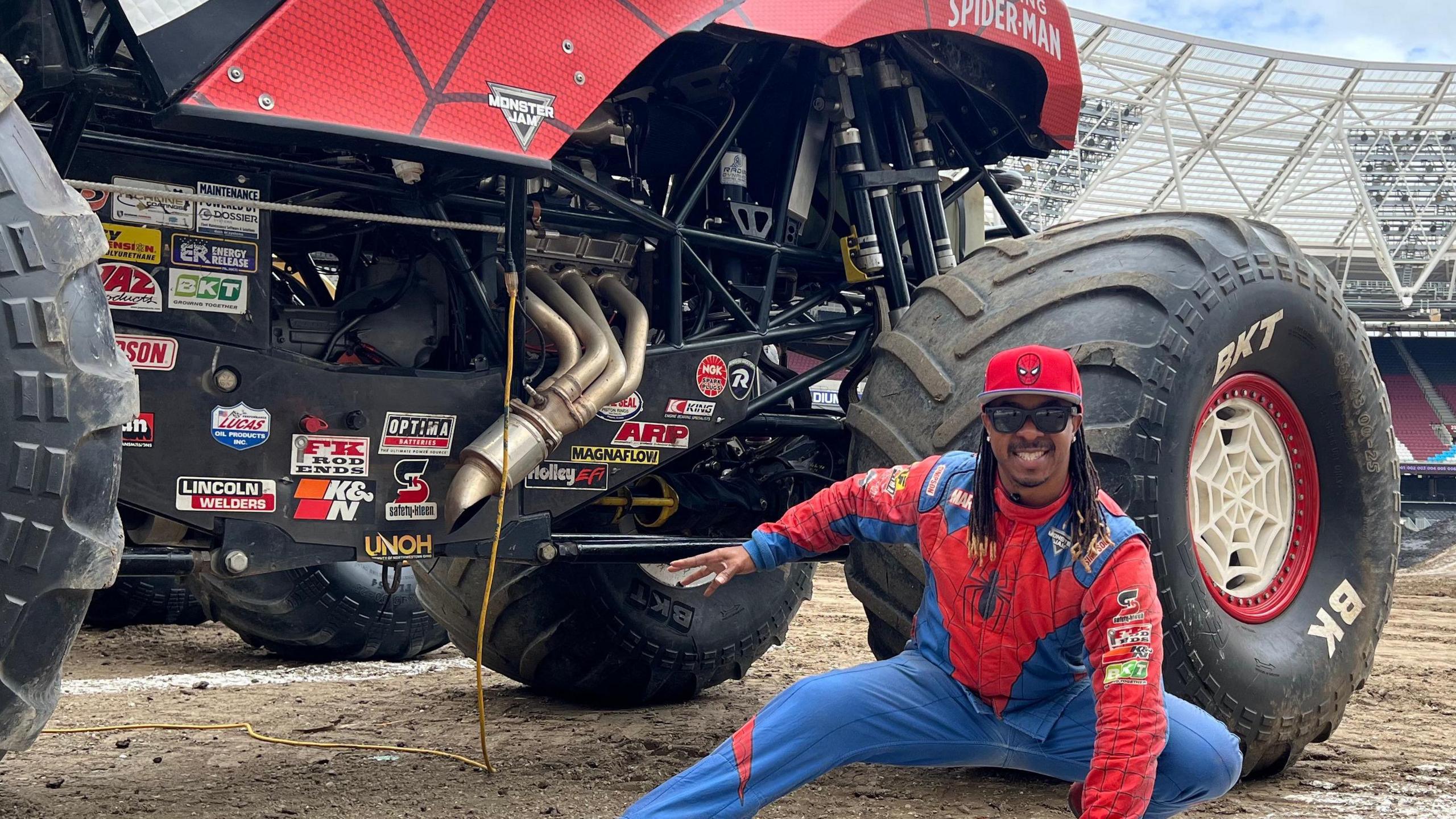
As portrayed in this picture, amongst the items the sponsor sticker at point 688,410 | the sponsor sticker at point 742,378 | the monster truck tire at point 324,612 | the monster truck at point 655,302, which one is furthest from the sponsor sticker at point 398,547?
the monster truck tire at point 324,612

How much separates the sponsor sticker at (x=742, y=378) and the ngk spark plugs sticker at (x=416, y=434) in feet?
3.12

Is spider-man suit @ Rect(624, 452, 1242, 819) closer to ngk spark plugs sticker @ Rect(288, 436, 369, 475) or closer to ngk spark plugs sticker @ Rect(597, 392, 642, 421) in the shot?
ngk spark plugs sticker @ Rect(597, 392, 642, 421)

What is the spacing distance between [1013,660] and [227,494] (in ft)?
5.98

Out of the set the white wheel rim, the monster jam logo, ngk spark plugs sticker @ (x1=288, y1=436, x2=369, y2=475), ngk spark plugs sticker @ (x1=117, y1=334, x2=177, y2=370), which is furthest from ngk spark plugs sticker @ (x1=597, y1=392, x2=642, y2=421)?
the white wheel rim

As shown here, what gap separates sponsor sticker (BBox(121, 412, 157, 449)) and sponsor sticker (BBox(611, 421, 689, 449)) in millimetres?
1264

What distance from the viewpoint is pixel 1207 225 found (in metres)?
4.05

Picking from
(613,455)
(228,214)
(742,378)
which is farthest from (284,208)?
(742,378)

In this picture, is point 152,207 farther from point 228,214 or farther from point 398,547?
point 398,547

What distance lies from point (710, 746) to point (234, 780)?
155cm

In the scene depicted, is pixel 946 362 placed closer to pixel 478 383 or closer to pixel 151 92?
pixel 478 383

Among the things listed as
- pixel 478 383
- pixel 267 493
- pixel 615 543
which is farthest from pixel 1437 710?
pixel 267 493

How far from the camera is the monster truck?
3.04 meters

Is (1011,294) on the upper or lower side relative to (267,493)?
upper

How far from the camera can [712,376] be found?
4090 mm
